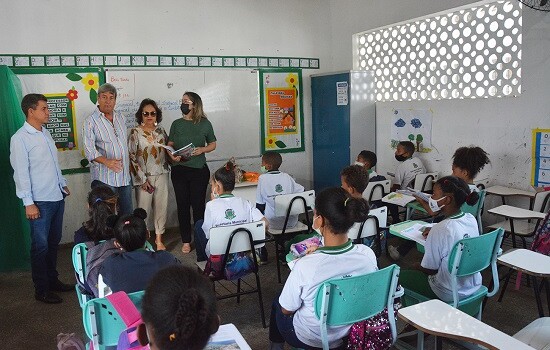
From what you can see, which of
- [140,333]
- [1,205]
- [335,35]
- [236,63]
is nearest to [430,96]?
[335,35]

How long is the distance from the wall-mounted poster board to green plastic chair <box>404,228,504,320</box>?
12.6ft

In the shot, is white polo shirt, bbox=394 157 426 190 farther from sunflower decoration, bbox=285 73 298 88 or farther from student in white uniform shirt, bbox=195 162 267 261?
student in white uniform shirt, bbox=195 162 267 261

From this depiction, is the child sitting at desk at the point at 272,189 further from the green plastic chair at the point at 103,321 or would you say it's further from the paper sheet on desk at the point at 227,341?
the paper sheet on desk at the point at 227,341

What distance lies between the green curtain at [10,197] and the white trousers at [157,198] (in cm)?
104

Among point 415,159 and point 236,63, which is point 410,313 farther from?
point 236,63

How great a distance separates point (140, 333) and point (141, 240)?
3.50ft

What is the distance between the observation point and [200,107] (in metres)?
4.76

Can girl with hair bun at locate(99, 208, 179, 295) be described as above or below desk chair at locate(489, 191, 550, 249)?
above

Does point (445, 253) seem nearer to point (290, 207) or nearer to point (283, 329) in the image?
point (283, 329)

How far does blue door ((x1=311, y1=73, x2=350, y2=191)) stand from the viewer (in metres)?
6.02

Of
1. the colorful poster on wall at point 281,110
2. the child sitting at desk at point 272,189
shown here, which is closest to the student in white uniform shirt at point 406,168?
the child sitting at desk at point 272,189

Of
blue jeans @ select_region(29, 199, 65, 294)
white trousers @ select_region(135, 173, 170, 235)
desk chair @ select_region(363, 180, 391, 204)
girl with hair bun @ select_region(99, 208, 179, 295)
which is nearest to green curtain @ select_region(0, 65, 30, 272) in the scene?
blue jeans @ select_region(29, 199, 65, 294)

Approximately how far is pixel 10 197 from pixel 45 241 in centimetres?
98

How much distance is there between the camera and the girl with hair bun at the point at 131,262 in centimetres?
205
